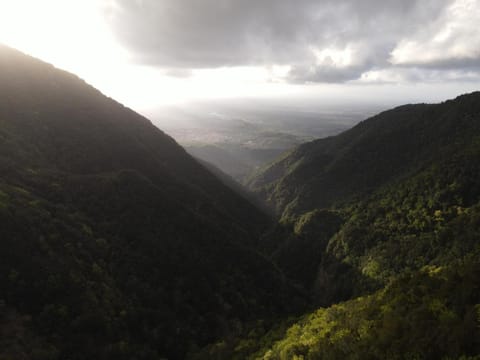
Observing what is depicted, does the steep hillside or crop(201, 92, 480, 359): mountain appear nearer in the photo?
crop(201, 92, 480, 359): mountain

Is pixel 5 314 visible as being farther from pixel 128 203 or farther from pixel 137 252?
pixel 128 203

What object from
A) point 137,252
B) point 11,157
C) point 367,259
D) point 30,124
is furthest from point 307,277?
point 30,124

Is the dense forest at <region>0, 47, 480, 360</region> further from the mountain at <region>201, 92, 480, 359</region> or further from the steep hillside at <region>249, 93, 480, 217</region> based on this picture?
the steep hillside at <region>249, 93, 480, 217</region>

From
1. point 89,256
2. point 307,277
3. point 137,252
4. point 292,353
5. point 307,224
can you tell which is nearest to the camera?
point 292,353

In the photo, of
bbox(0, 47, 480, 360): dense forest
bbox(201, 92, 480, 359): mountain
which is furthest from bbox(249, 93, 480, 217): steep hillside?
bbox(0, 47, 480, 360): dense forest

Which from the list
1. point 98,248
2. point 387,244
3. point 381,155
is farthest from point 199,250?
point 381,155

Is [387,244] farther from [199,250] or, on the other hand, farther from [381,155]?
[381,155]
